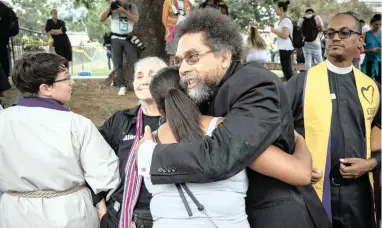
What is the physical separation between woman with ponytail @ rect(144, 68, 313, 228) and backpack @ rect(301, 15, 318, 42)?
8.00m

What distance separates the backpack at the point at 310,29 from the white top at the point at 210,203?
26.6ft

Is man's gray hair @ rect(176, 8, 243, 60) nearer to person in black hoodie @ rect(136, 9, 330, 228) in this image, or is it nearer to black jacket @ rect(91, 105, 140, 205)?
person in black hoodie @ rect(136, 9, 330, 228)

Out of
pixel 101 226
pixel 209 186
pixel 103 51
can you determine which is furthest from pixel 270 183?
pixel 103 51

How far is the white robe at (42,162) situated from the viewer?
7.23 ft

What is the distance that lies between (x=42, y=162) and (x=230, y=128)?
119 centimetres

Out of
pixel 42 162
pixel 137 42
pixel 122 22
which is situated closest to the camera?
pixel 42 162

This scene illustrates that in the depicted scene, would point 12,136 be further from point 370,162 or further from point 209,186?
point 370,162

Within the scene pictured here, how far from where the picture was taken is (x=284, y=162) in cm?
149

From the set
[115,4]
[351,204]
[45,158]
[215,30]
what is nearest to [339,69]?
[351,204]

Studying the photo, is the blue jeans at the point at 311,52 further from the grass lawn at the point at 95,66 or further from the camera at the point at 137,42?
the grass lawn at the point at 95,66

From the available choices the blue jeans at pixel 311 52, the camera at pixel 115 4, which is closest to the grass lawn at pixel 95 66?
the blue jeans at pixel 311 52

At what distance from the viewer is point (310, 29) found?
9.07 meters

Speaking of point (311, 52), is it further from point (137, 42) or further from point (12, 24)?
point (12, 24)

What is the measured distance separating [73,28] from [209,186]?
33.7 m
